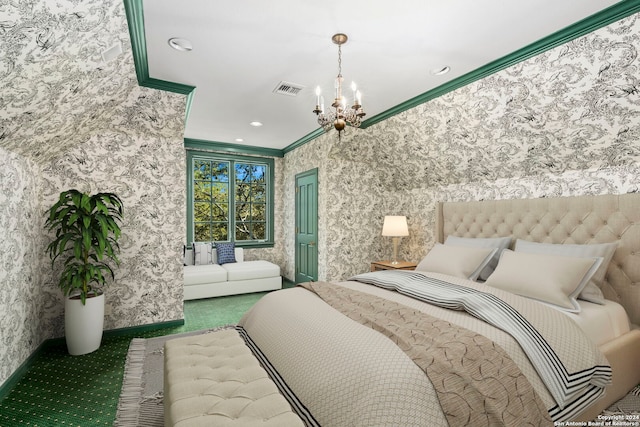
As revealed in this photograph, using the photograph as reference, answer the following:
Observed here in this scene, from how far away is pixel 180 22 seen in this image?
6.71 ft

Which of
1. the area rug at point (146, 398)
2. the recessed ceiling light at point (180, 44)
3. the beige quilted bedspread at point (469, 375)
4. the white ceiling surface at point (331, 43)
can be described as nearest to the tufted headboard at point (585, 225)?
the area rug at point (146, 398)

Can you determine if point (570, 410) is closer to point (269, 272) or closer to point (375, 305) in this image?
point (375, 305)

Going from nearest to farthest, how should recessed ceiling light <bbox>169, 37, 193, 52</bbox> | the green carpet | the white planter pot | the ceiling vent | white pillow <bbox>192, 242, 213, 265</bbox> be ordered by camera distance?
the green carpet < recessed ceiling light <bbox>169, 37, 193, 52</bbox> < the white planter pot < the ceiling vent < white pillow <bbox>192, 242, 213, 265</bbox>

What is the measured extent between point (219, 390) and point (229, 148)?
4.74m

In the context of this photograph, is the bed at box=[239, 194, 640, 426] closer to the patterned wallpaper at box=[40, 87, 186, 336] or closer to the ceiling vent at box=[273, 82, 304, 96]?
the patterned wallpaper at box=[40, 87, 186, 336]

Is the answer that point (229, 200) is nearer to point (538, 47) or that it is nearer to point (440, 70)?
point (440, 70)

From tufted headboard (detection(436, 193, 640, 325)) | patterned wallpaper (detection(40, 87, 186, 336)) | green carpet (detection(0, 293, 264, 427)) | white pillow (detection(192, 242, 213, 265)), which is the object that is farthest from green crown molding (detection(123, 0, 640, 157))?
white pillow (detection(192, 242, 213, 265))

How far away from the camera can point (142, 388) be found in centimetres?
225

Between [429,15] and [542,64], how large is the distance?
0.98m

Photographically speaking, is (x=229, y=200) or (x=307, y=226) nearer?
(x=307, y=226)

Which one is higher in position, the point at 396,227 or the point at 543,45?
the point at 543,45

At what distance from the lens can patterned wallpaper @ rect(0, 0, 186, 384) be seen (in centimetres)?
167

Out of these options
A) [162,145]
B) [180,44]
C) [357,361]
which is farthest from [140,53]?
[357,361]

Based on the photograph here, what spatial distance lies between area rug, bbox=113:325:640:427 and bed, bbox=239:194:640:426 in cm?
8
